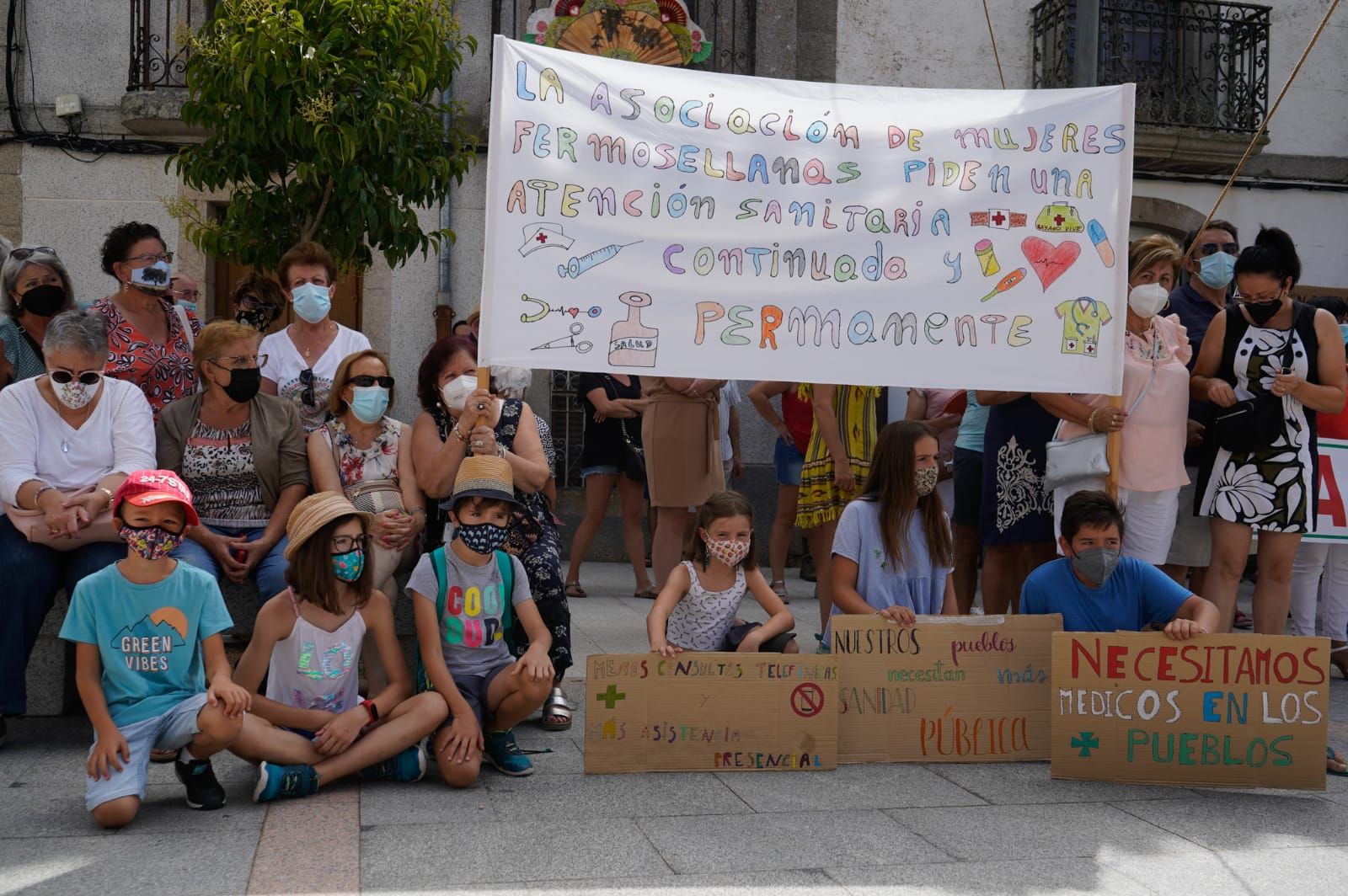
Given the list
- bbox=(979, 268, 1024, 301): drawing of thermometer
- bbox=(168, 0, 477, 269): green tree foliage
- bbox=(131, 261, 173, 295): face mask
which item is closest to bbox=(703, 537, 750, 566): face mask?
bbox=(979, 268, 1024, 301): drawing of thermometer

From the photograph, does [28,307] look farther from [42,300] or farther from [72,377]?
[72,377]

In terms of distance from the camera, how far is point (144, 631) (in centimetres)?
411

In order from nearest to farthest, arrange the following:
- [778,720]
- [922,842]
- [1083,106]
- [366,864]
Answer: [366,864] → [922,842] → [778,720] → [1083,106]

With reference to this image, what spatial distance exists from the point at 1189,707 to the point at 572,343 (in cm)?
245

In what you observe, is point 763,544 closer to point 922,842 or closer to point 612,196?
point 612,196

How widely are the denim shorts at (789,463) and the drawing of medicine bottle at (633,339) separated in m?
3.33

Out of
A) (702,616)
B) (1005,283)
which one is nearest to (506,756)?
(702,616)

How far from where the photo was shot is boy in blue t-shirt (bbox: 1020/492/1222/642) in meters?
4.84

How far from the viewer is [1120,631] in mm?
4633

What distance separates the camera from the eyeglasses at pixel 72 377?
484 cm

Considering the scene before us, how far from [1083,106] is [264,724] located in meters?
3.76

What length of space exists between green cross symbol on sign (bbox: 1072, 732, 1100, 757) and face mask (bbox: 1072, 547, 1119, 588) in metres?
0.58

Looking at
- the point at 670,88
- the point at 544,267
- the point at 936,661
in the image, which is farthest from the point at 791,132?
the point at 936,661

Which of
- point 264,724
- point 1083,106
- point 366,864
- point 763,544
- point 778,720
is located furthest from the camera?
point 763,544
